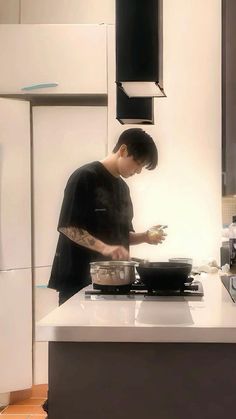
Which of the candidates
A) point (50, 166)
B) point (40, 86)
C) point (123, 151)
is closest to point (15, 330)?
point (50, 166)

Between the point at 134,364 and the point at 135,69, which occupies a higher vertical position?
the point at 135,69

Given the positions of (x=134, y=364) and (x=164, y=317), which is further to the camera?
(x=164, y=317)

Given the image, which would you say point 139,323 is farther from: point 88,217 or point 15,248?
point 15,248

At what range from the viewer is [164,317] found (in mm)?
1490

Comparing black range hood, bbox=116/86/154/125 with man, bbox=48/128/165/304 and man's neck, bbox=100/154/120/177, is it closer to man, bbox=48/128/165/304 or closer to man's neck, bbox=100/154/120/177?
man, bbox=48/128/165/304

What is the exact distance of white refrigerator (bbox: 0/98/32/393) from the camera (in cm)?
359

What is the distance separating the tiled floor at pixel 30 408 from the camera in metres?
3.47

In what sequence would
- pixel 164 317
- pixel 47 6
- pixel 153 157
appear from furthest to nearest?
1. pixel 47 6
2. pixel 153 157
3. pixel 164 317

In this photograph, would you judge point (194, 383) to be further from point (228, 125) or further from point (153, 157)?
point (228, 125)

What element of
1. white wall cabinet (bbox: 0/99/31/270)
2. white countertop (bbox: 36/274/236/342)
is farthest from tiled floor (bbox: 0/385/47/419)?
white countertop (bbox: 36/274/236/342)

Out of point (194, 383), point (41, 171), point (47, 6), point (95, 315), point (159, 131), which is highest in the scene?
point (47, 6)

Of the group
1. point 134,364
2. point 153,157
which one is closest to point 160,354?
point 134,364

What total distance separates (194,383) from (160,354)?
0.34 ft

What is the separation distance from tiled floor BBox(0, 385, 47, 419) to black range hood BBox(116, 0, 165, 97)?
2335mm
